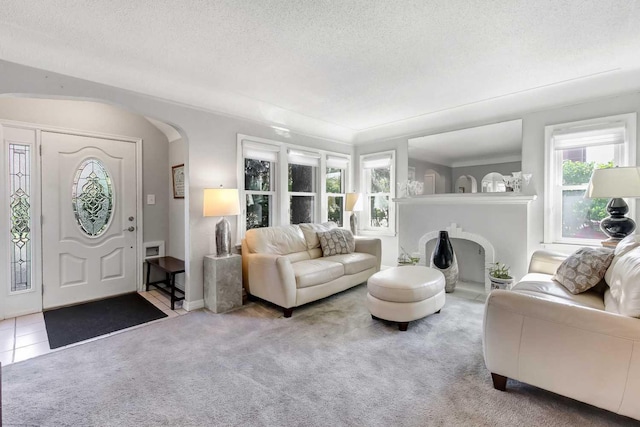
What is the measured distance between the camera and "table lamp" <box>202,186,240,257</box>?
10.4ft

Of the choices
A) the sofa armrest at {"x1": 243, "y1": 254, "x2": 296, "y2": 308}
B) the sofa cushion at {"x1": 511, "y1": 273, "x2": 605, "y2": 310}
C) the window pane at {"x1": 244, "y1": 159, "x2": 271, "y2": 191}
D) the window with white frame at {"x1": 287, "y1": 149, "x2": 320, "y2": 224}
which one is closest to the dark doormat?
the sofa armrest at {"x1": 243, "y1": 254, "x2": 296, "y2": 308}

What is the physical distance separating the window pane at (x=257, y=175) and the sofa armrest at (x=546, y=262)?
128 inches

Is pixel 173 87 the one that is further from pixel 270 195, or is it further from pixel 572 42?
pixel 572 42

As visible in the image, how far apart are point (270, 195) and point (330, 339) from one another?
7.45ft

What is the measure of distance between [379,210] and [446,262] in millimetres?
1582

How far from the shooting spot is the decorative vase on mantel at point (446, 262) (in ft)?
13.0

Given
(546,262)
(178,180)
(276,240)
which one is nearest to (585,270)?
(546,262)

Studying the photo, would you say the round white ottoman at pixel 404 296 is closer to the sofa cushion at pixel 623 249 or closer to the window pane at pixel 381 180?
the sofa cushion at pixel 623 249

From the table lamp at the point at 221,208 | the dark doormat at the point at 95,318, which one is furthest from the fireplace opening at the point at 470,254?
the dark doormat at the point at 95,318

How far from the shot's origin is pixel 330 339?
2.60 metres

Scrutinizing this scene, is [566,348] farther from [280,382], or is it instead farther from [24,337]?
[24,337]

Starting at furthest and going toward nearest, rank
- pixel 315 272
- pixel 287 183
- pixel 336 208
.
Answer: pixel 336 208, pixel 287 183, pixel 315 272

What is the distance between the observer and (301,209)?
15.4 feet

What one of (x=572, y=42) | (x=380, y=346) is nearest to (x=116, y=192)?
(x=380, y=346)
